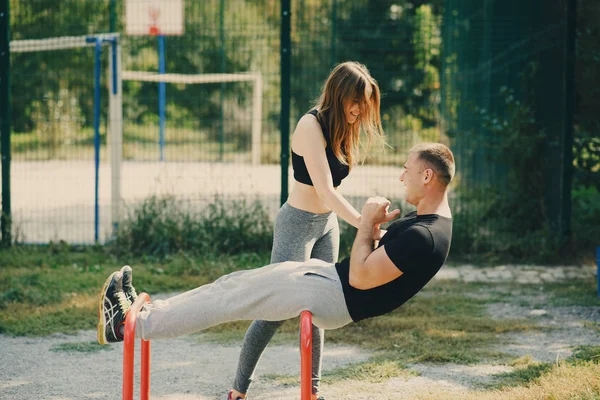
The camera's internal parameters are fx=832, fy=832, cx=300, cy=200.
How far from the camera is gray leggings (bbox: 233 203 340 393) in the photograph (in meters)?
4.04

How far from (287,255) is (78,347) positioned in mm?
1867

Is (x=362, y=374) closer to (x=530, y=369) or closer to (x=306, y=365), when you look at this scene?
(x=530, y=369)

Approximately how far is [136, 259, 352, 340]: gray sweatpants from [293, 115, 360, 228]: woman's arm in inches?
20.5

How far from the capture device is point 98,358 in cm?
503

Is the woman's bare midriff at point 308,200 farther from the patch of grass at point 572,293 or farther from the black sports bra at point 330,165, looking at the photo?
the patch of grass at point 572,293

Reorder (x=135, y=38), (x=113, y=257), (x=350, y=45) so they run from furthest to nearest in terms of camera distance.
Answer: (x=135, y=38) < (x=350, y=45) < (x=113, y=257)

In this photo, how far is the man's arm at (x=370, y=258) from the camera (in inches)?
132

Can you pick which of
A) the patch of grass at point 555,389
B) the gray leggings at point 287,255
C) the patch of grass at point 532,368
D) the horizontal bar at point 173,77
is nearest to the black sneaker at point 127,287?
the gray leggings at point 287,255

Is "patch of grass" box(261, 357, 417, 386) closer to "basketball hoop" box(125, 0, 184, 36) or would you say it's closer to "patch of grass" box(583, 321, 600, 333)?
"patch of grass" box(583, 321, 600, 333)

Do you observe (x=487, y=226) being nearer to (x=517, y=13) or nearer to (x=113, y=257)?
(x=517, y=13)

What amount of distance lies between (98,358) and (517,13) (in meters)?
5.83

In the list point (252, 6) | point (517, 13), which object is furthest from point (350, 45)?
point (517, 13)

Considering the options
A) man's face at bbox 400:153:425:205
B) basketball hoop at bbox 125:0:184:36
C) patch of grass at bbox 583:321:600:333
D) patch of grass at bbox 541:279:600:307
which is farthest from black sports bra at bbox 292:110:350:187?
basketball hoop at bbox 125:0:184:36

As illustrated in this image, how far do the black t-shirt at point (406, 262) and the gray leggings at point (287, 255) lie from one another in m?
0.53
